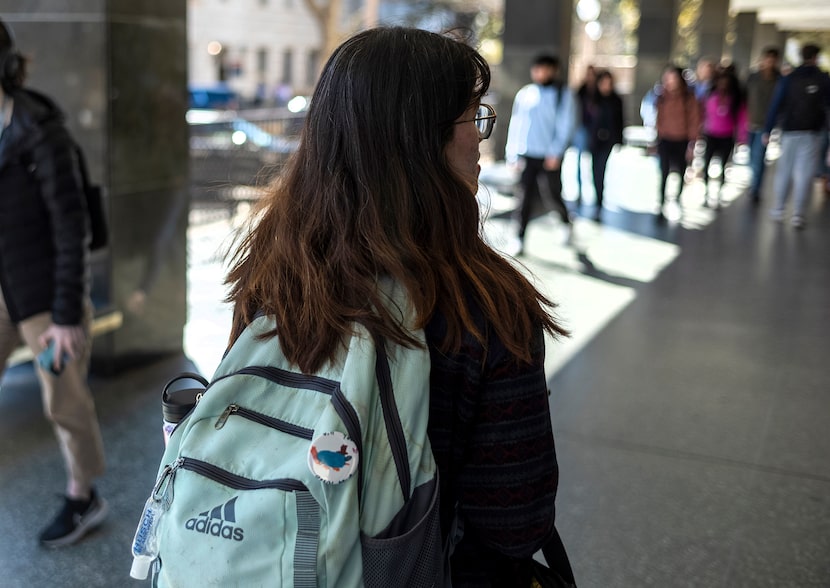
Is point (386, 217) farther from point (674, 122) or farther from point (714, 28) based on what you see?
point (714, 28)

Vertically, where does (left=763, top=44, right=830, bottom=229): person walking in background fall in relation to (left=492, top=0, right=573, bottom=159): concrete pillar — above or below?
below

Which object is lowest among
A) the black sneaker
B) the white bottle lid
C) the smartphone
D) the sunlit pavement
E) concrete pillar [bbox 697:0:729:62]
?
the black sneaker

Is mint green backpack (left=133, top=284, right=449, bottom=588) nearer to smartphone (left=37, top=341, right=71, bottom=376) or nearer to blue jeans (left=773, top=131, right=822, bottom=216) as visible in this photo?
smartphone (left=37, top=341, right=71, bottom=376)

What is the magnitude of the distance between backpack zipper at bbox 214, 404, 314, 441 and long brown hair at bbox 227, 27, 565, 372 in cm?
10

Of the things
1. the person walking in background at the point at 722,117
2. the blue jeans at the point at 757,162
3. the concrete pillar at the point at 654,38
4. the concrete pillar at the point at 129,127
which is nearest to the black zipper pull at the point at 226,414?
the concrete pillar at the point at 129,127

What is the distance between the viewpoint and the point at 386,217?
1497 mm

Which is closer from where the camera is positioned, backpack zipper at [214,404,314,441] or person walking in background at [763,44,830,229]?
backpack zipper at [214,404,314,441]

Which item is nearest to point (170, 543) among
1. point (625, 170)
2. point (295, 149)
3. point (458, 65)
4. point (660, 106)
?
point (295, 149)

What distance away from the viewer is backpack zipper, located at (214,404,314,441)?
4.57 ft

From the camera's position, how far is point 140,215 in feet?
17.7

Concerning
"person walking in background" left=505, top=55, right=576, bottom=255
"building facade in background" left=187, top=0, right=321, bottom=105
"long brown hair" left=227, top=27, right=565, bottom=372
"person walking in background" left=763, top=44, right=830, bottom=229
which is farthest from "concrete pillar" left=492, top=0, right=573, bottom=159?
"building facade in background" left=187, top=0, right=321, bottom=105

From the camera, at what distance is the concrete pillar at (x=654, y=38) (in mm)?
21391

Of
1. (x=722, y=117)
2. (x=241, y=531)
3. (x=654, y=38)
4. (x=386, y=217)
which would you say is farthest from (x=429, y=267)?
(x=654, y=38)

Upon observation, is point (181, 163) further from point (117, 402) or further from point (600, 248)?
point (600, 248)
